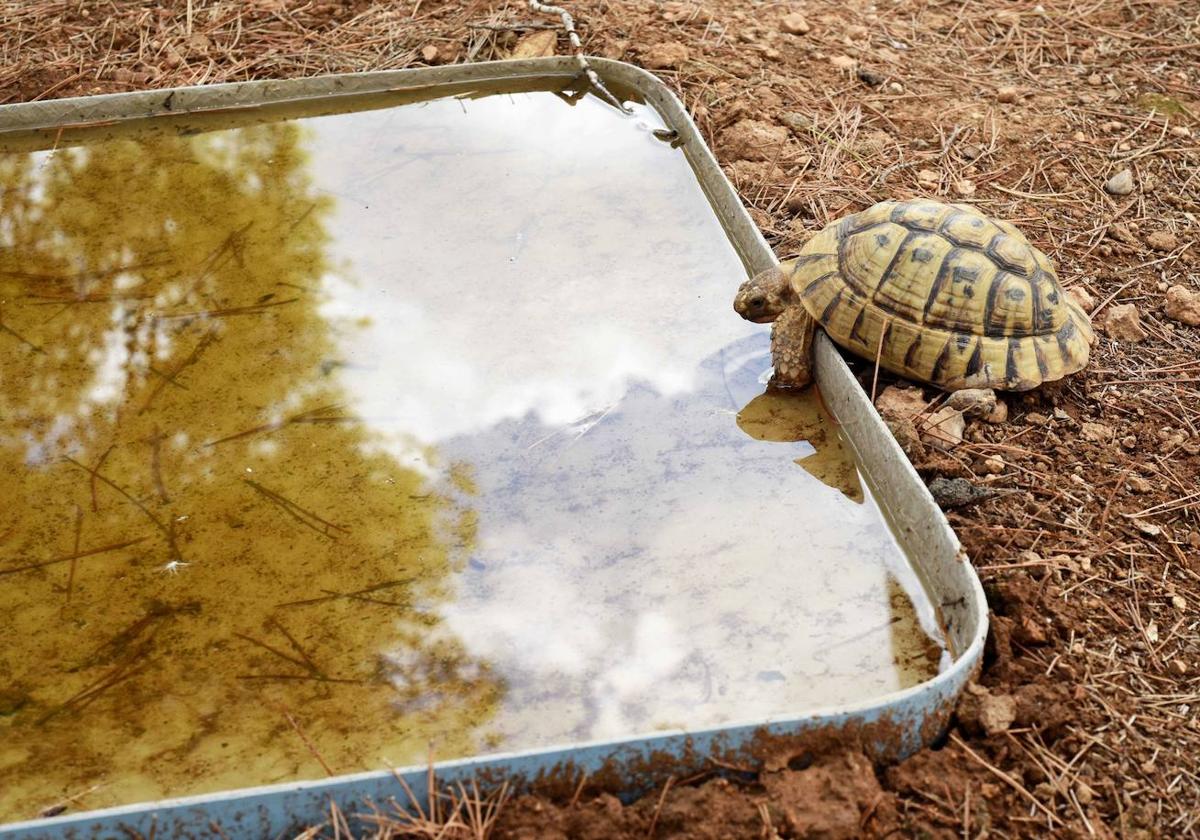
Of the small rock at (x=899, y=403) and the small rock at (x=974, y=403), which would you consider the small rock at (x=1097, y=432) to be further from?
the small rock at (x=899, y=403)

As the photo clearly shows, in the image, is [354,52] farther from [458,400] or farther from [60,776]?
[60,776]

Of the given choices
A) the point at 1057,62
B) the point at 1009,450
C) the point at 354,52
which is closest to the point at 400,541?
the point at 1009,450

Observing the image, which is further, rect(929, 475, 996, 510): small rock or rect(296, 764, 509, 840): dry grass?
rect(929, 475, 996, 510): small rock

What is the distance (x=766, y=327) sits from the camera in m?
3.76

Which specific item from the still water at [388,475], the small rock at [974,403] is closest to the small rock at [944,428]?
the small rock at [974,403]

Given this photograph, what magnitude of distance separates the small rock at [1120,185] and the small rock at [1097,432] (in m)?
1.47

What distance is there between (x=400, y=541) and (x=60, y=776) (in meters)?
1.01

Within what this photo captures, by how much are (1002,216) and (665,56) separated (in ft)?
6.08

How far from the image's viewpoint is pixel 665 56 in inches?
199

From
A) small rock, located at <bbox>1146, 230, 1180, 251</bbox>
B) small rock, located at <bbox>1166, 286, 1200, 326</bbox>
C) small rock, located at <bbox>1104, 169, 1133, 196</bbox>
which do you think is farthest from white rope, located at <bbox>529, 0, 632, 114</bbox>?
small rock, located at <bbox>1166, 286, 1200, 326</bbox>

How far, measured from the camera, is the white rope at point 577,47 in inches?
194

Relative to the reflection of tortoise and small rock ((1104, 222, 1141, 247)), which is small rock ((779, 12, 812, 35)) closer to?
small rock ((1104, 222, 1141, 247))

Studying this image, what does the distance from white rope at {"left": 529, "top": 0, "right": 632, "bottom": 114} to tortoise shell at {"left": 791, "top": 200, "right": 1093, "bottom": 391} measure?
73.3 inches

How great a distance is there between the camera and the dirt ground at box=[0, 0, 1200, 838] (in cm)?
230
